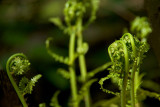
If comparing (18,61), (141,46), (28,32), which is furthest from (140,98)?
(28,32)

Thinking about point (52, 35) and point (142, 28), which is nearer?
point (142, 28)

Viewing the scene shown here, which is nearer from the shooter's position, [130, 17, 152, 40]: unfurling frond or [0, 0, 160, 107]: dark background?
[130, 17, 152, 40]: unfurling frond

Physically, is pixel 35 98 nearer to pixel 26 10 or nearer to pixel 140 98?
pixel 140 98

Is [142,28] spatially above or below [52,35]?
below

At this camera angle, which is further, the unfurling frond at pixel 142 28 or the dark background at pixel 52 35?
the dark background at pixel 52 35

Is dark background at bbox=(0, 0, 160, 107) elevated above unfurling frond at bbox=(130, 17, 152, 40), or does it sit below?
above

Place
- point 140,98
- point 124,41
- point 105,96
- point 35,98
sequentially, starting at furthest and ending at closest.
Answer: point 105,96 → point 140,98 → point 35,98 → point 124,41

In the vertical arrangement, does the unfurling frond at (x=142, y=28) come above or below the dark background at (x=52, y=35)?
below

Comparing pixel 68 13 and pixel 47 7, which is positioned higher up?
pixel 47 7
